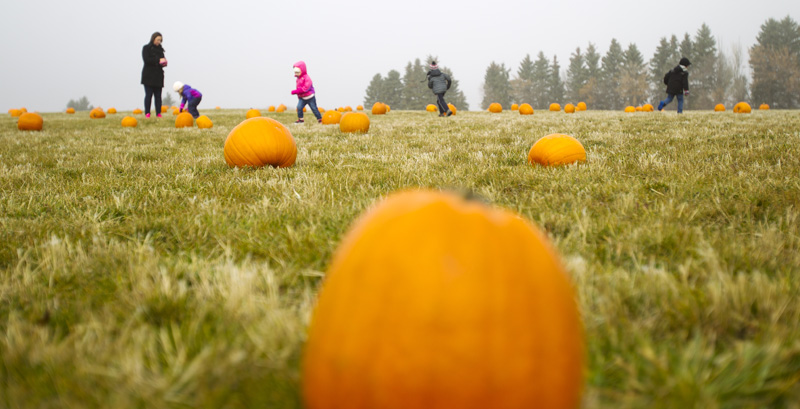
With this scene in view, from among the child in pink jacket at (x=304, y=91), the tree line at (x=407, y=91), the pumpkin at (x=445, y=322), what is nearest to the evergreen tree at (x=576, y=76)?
the tree line at (x=407, y=91)

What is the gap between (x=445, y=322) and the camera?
80 centimetres

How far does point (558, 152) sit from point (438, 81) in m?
13.7

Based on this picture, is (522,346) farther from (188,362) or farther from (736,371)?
(188,362)

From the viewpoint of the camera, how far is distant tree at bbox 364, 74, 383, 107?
73.3 metres

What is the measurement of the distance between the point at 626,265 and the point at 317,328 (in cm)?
154

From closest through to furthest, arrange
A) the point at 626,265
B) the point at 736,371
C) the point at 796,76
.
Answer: the point at 736,371
the point at 626,265
the point at 796,76

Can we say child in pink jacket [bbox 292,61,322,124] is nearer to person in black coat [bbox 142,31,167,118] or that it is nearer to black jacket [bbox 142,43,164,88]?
person in black coat [bbox 142,31,167,118]

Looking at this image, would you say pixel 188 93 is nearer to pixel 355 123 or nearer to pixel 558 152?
pixel 355 123

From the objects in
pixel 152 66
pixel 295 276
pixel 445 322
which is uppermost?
pixel 152 66

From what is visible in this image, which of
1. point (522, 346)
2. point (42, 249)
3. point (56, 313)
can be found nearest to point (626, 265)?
point (522, 346)

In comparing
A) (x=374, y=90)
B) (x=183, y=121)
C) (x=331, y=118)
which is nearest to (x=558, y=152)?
(x=331, y=118)

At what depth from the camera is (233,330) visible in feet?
4.52

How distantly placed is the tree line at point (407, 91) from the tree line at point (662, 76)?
30.2ft

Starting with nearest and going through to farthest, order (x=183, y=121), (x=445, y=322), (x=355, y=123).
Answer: (x=445, y=322), (x=355, y=123), (x=183, y=121)
